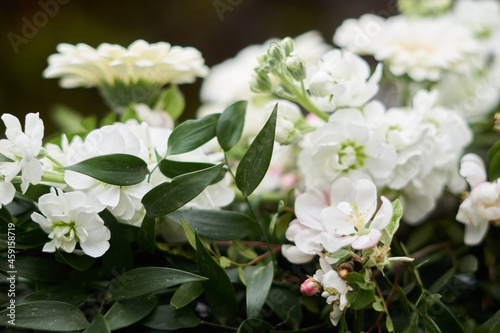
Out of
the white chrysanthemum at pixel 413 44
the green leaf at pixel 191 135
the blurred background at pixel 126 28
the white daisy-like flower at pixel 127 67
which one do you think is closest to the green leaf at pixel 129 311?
the green leaf at pixel 191 135

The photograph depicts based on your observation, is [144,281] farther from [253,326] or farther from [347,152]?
[347,152]

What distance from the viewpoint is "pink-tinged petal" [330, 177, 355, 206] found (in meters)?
0.35

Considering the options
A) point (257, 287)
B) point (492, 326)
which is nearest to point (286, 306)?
point (257, 287)

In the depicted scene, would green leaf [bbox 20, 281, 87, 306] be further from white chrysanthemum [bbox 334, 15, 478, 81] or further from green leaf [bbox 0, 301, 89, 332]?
white chrysanthemum [bbox 334, 15, 478, 81]

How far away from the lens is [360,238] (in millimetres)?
293

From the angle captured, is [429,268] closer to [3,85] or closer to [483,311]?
[483,311]

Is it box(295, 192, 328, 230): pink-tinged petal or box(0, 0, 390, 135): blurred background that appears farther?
box(0, 0, 390, 135): blurred background

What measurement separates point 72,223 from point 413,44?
0.44m

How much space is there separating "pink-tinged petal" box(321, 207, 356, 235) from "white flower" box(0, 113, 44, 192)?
193mm

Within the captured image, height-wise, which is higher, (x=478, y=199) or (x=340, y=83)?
(x=340, y=83)

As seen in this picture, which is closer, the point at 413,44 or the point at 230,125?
the point at 230,125

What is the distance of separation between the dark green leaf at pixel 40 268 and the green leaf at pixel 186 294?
9 cm

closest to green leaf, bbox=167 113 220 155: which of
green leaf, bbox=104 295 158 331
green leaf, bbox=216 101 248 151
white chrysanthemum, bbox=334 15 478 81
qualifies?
green leaf, bbox=216 101 248 151

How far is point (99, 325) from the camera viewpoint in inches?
11.9
